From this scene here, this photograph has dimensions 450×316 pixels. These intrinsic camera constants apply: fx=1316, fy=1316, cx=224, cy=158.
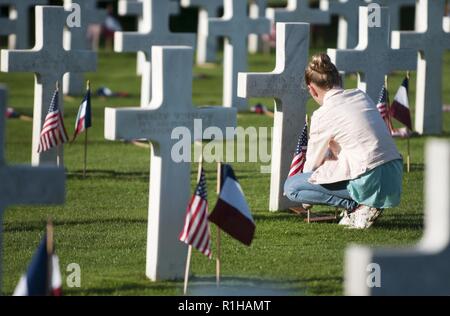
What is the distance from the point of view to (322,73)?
37.5 ft

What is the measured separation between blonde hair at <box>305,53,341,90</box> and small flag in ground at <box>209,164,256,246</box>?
2064 mm

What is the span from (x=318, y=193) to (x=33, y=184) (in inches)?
172

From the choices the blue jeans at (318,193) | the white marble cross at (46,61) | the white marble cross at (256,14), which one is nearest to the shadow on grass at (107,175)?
the white marble cross at (46,61)

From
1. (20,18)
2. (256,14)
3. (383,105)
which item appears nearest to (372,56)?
(383,105)

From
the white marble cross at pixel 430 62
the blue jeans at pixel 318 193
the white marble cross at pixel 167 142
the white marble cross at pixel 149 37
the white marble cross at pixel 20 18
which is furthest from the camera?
the white marble cross at pixel 20 18

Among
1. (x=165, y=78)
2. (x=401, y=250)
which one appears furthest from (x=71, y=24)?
(x=401, y=250)

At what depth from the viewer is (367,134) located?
1144cm

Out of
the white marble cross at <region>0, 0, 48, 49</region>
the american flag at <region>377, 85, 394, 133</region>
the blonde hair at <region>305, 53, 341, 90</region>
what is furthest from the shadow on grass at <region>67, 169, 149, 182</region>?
the white marble cross at <region>0, 0, 48, 49</region>

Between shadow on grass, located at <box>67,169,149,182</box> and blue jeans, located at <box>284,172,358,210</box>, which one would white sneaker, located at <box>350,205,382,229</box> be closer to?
blue jeans, located at <box>284,172,358,210</box>

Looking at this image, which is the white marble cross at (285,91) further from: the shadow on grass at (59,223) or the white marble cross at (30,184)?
the white marble cross at (30,184)

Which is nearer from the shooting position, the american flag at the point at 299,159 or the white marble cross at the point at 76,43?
the american flag at the point at 299,159

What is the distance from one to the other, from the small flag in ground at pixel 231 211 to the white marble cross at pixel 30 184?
5.97 ft

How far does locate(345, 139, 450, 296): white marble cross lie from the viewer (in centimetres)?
629

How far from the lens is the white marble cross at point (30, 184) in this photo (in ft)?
26.1
